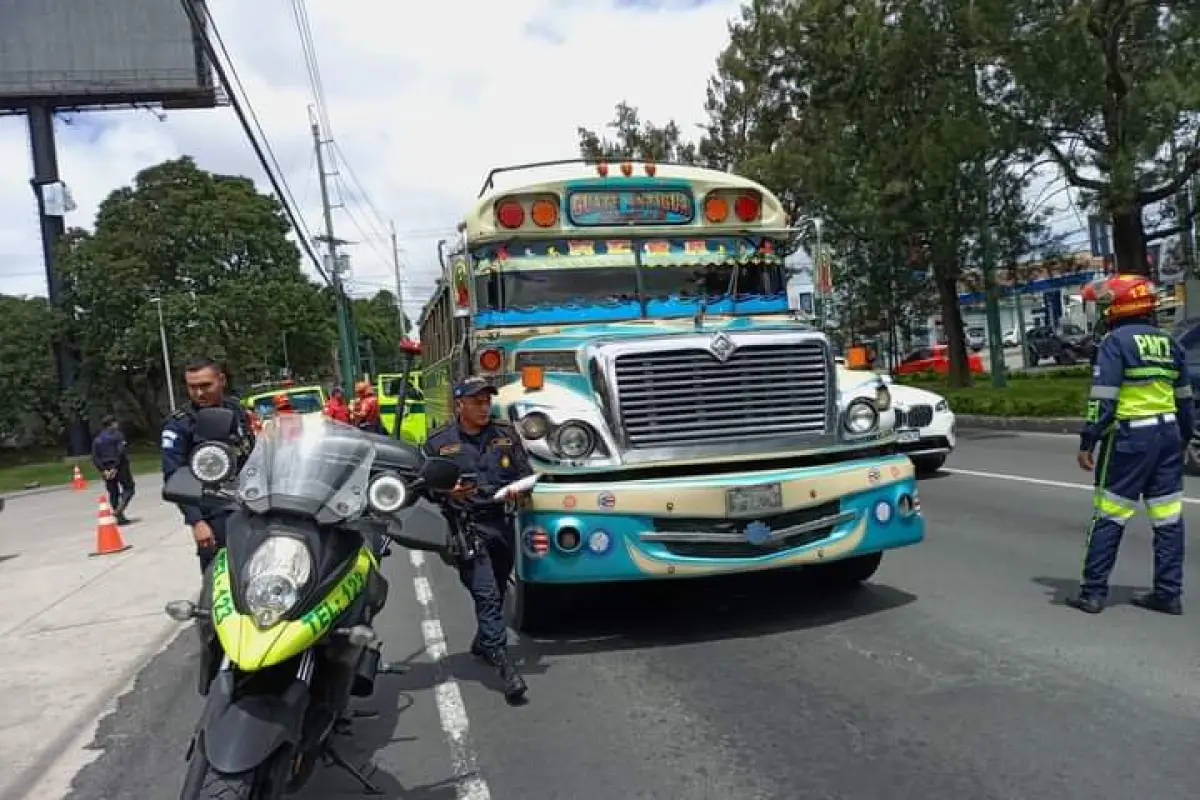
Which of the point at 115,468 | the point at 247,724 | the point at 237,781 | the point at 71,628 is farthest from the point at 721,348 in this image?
the point at 115,468

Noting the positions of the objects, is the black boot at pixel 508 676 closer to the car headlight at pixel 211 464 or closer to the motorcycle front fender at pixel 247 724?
the car headlight at pixel 211 464

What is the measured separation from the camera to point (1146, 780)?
12.5 ft

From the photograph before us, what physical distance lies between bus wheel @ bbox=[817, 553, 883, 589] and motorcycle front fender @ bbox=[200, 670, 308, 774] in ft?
13.5

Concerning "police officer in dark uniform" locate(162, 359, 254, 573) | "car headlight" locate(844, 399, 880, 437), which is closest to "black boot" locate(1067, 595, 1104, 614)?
"car headlight" locate(844, 399, 880, 437)

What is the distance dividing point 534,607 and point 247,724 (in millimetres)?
3105

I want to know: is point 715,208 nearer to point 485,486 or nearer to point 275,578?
point 485,486

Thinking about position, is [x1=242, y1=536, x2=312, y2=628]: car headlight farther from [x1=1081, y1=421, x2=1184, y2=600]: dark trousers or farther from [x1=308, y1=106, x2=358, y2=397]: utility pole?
[x1=308, y1=106, x2=358, y2=397]: utility pole

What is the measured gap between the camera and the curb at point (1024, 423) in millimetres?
17156

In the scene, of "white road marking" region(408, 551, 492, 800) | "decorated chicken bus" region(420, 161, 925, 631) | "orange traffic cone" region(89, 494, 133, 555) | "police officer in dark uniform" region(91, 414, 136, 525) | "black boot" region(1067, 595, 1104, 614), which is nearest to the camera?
"white road marking" region(408, 551, 492, 800)

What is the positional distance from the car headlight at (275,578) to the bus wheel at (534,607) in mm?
2624

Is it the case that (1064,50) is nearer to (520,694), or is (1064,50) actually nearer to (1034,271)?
(1034,271)

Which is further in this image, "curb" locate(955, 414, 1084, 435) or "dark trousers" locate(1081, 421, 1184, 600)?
"curb" locate(955, 414, 1084, 435)

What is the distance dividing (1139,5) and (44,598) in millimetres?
16256

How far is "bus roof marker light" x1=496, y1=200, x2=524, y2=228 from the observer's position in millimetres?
7289
